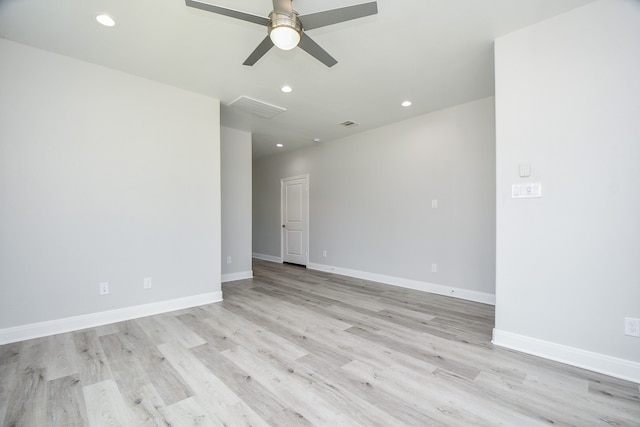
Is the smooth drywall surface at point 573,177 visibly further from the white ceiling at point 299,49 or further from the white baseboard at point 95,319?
the white baseboard at point 95,319

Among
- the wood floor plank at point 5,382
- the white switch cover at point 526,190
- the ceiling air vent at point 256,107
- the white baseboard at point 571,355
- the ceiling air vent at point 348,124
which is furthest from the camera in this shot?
the ceiling air vent at point 348,124

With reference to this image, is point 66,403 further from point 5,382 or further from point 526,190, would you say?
point 526,190

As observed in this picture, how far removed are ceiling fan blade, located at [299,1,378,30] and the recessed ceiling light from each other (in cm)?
158

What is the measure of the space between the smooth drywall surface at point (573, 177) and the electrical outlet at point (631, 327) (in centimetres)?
3

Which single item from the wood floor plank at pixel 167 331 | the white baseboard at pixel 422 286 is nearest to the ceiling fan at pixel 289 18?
the wood floor plank at pixel 167 331

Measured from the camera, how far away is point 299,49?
256 cm

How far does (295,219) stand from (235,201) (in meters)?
1.81

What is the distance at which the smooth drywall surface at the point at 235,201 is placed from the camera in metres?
4.74

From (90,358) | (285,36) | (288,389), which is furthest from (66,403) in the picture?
(285,36)

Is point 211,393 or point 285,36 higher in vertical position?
point 285,36

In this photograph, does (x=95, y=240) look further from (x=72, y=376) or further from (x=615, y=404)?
(x=615, y=404)

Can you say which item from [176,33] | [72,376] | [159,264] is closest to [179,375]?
[72,376]

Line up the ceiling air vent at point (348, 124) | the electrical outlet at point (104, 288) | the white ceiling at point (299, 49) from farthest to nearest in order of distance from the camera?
the ceiling air vent at point (348, 124)
the electrical outlet at point (104, 288)
the white ceiling at point (299, 49)

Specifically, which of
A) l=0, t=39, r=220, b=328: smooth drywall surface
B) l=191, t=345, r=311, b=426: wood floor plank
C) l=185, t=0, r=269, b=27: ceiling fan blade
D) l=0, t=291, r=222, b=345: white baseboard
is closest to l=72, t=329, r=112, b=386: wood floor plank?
l=0, t=291, r=222, b=345: white baseboard
